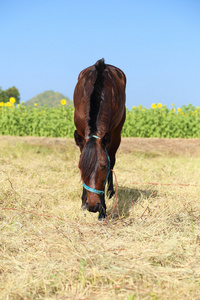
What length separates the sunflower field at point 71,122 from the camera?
44.1ft

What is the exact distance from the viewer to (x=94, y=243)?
291 cm

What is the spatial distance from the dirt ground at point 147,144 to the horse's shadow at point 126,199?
4432 mm

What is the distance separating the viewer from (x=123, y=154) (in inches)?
370

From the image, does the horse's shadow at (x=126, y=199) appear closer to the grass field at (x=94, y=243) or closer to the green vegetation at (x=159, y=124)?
the grass field at (x=94, y=243)

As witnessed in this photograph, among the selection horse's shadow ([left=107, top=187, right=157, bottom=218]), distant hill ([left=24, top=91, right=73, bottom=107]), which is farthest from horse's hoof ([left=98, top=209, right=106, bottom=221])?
distant hill ([left=24, top=91, right=73, bottom=107])

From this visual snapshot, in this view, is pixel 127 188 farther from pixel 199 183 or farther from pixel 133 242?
pixel 133 242

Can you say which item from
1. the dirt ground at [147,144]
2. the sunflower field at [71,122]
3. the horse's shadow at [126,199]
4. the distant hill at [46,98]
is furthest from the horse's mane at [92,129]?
the distant hill at [46,98]

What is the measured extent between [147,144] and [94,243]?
819 cm

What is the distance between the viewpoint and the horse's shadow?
13.7ft

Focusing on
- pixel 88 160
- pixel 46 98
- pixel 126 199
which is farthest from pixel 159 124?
pixel 46 98

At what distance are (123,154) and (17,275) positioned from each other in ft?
23.4

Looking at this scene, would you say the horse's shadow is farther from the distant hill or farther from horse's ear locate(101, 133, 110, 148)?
the distant hill

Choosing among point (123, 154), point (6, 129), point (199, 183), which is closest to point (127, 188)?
point (199, 183)

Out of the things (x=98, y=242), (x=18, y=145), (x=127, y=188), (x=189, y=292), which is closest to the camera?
(x=189, y=292)
